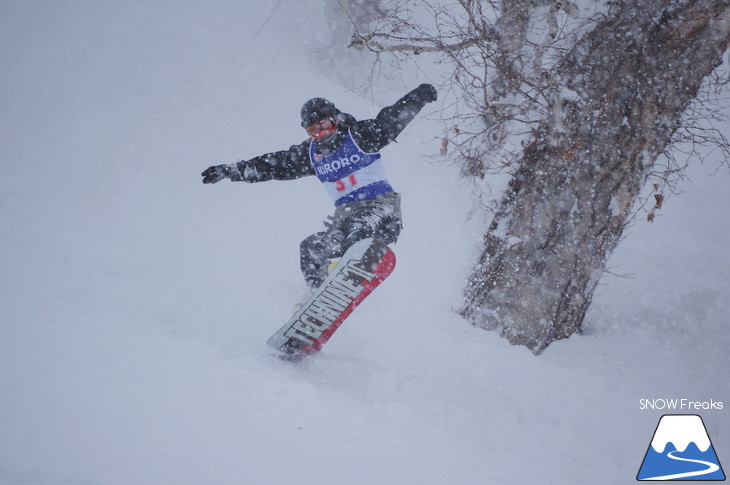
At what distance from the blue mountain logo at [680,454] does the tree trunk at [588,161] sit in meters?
0.94

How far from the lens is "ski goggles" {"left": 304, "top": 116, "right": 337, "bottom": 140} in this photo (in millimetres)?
2916

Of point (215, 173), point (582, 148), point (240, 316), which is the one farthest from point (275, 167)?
point (582, 148)

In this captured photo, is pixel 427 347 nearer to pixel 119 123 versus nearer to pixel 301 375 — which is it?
pixel 301 375

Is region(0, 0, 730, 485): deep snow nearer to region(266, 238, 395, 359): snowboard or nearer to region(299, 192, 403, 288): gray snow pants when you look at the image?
region(266, 238, 395, 359): snowboard

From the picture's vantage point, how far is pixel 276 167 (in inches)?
132

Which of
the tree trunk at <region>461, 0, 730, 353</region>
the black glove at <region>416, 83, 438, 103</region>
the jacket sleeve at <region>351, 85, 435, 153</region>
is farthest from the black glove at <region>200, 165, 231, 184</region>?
the tree trunk at <region>461, 0, 730, 353</region>

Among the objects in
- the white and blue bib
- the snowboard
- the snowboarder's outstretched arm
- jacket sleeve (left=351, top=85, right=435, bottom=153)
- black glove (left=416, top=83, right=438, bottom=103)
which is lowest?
the snowboard

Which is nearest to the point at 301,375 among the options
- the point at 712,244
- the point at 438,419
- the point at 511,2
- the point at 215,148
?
the point at 438,419

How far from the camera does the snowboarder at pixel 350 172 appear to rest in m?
2.91

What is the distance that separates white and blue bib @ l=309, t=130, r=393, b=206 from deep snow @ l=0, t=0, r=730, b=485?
107 centimetres

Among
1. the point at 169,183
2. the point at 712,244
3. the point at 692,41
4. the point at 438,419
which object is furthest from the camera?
the point at 712,244

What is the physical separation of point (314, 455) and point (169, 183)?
5090 mm

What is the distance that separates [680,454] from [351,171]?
8.47 feet

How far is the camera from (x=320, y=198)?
604cm
